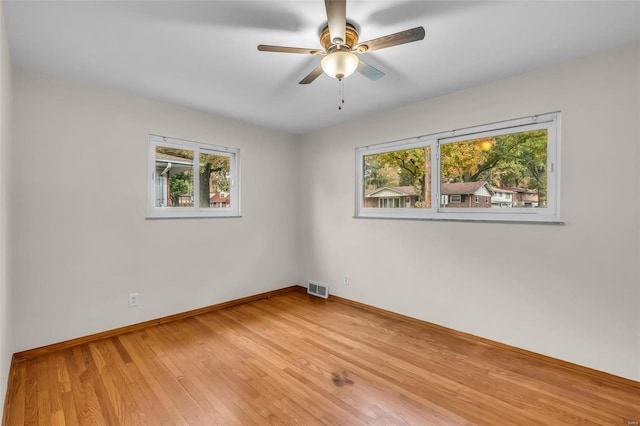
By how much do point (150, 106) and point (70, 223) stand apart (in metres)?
1.35

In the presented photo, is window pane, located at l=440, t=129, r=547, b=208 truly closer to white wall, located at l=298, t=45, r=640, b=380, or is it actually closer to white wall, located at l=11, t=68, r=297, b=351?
white wall, located at l=298, t=45, r=640, b=380

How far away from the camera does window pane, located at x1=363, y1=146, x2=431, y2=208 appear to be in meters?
3.22

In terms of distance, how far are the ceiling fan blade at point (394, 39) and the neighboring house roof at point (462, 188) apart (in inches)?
67.5

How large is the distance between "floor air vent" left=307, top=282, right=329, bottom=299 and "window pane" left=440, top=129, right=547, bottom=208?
6.28ft

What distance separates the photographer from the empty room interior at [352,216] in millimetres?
1808

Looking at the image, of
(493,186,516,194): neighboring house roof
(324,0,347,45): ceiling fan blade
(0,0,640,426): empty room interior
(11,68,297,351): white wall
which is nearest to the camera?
(324,0,347,45): ceiling fan blade

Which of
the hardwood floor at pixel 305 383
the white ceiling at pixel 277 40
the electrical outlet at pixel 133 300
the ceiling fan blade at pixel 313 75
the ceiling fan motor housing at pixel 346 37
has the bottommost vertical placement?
the hardwood floor at pixel 305 383

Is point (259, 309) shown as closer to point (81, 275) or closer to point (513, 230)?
point (81, 275)

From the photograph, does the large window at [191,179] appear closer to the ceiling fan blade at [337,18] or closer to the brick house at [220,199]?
the brick house at [220,199]

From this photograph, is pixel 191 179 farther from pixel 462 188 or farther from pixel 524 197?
pixel 524 197

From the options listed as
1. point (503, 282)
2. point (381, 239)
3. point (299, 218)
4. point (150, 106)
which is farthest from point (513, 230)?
point (150, 106)

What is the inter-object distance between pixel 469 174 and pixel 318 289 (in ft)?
7.91

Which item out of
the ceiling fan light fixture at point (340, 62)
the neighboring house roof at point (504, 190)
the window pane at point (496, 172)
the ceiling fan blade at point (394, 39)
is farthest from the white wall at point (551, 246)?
the ceiling fan light fixture at point (340, 62)

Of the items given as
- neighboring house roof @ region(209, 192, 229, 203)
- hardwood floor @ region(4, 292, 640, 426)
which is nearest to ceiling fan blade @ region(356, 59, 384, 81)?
hardwood floor @ region(4, 292, 640, 426)
